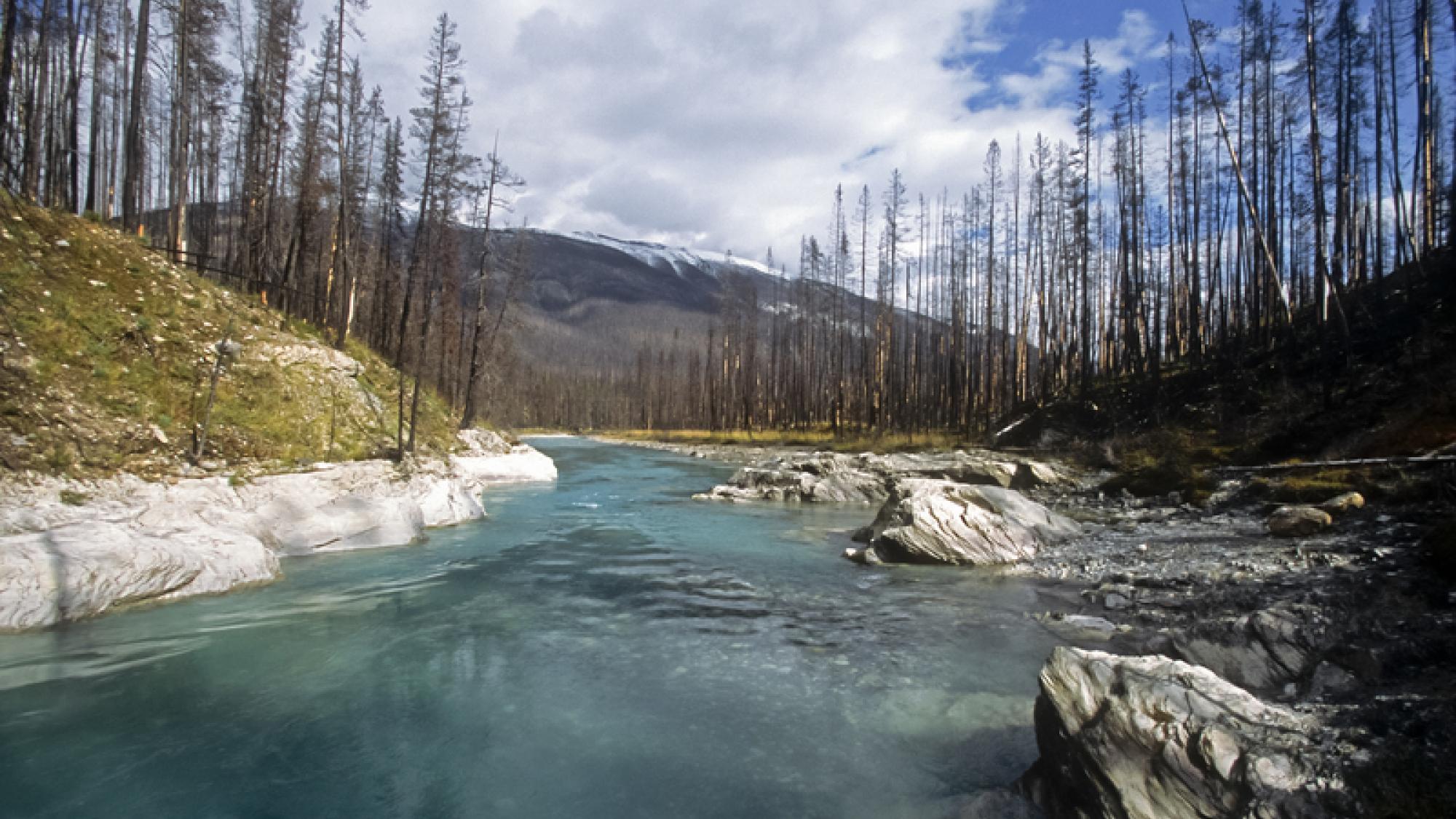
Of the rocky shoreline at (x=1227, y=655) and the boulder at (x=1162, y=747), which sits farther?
the rocky shoreline at (x=1227, y=655)

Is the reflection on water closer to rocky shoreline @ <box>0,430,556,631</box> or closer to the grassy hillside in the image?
rocky shoreline @ <box>0,430,556,631</box>

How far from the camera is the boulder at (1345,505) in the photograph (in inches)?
376

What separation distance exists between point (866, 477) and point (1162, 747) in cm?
1983

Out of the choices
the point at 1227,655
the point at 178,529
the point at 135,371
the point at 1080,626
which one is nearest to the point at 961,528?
the point at 1080,626

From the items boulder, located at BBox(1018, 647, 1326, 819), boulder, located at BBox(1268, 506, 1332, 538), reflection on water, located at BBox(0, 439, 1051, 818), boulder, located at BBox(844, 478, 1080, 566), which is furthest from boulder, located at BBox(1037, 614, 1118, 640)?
boulder, located at BBox(1268, 506, 1332, 538)

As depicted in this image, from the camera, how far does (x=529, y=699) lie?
20.0 ft

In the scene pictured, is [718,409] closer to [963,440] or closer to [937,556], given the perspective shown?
[963,440]

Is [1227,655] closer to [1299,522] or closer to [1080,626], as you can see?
[1080,626]

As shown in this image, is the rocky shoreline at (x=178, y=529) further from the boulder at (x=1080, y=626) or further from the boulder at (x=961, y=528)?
the boulder at (x=1080, y=626)

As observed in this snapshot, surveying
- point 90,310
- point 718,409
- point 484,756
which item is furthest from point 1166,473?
point 718,409

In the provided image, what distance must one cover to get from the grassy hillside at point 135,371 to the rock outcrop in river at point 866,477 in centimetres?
1187

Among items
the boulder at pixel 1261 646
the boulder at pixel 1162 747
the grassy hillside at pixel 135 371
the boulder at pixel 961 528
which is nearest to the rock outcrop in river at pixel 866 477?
the boulder at pixel 961 528

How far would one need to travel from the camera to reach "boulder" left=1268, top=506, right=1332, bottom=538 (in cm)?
929

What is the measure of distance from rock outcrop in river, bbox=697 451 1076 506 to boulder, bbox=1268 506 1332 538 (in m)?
9.47
